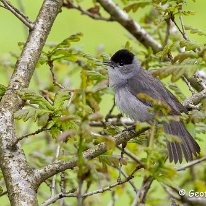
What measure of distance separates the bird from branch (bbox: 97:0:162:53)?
0.85 ft

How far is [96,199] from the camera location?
3984 millimetres

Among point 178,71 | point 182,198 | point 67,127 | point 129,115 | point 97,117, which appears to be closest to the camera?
point 97,117

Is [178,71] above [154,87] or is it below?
below

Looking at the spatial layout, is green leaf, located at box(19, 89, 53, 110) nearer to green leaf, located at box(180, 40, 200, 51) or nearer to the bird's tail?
green leaf, located at box(180, 40, 200, 51)

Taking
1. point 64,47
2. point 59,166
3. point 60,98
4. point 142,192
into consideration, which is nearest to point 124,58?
point 64,47

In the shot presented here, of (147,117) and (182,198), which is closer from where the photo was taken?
(182,198)

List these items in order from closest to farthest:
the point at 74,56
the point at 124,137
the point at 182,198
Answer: the point at 182,198 < the point at 124,137 < the point at 74,56

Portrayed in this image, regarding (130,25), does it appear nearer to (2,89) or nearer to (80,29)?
(2,89)

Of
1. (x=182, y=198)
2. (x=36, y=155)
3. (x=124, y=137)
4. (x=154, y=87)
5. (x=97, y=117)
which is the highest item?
(x=154, y=87)

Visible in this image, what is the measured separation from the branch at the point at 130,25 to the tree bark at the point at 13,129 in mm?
1109

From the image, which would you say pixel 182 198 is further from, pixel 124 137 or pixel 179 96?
pixel 179 96

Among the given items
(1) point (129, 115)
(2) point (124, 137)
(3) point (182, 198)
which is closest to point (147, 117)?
(1) point (129, 115)

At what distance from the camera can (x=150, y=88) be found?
381 centimetres

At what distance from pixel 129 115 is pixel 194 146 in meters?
0.55
